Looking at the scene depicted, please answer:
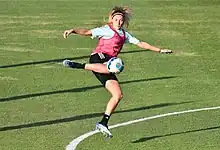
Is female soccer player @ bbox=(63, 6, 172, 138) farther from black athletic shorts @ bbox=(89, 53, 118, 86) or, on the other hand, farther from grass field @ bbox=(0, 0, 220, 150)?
grass field @ bbox=(0, 0, 220, 150)

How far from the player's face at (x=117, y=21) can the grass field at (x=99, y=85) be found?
179 centimetres

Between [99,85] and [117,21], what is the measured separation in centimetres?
570

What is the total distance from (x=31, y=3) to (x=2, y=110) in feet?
72.9

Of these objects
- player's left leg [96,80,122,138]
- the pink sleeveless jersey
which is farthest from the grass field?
the pink sleeveless jersey

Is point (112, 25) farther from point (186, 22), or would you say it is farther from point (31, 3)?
point (31, 3)

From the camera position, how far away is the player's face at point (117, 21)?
42.2 feet

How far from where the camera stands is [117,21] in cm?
1289

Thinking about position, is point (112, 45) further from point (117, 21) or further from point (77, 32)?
point (77, 32)

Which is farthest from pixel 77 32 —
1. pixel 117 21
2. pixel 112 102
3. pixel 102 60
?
pixel 112 102

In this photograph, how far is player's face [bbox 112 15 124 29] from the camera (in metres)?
12.9

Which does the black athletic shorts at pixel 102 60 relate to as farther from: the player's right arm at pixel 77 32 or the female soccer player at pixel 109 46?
the player's right arm at pixel 77 32

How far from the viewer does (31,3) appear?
3691cm

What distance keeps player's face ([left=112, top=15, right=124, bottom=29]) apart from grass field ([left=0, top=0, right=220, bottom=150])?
179 centimetres

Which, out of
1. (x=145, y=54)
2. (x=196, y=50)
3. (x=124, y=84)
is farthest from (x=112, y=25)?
(x=196, y=50)
